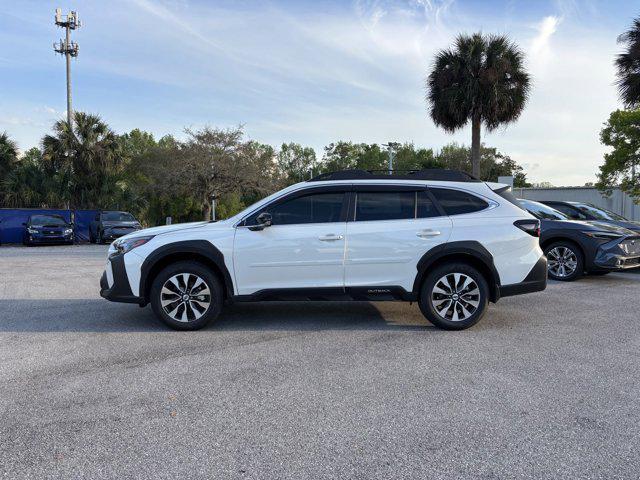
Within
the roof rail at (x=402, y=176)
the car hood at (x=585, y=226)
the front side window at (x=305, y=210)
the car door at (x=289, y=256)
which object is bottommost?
the car door at (x=289, y=256)

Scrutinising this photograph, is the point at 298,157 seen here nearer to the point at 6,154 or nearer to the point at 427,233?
the point at 6,154

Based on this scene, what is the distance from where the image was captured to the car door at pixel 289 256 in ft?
19.1

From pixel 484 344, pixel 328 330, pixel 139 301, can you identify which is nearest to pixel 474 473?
pixel 484 344

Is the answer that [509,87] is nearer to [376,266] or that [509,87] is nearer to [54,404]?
[376,266]

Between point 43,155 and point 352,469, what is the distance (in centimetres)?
2923

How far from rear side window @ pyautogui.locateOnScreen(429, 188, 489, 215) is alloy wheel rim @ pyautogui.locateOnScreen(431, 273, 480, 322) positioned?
80cm

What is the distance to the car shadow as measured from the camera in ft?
20.0

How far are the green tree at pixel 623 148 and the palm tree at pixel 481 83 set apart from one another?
12.5 feet

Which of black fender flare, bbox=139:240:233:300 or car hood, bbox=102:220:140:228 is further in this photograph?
car hood, bbox=102:220:140:228

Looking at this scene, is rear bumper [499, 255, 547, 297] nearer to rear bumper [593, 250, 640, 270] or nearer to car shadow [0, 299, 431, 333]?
car shadow [0, 299, 431, 333]

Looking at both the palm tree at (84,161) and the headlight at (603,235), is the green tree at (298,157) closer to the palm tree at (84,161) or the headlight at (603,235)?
the palm tree at (84,161)

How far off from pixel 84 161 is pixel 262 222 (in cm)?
2567

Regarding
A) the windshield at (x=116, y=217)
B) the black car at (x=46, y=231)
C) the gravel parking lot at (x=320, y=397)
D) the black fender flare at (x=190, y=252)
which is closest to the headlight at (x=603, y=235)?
the gravel parking lot at (x=320, y=397)

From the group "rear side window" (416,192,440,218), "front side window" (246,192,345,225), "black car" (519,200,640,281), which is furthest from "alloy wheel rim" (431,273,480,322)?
"black car" (519,200,640,281)
